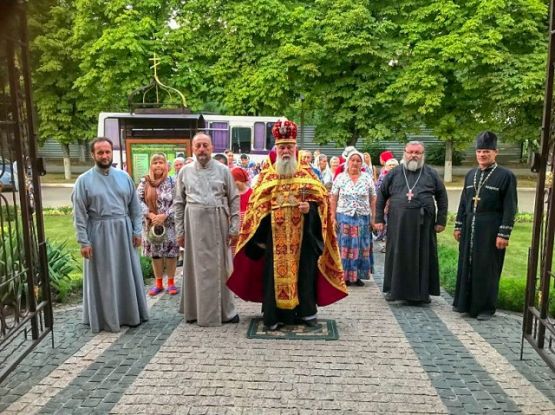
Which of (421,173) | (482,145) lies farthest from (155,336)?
(482,145)

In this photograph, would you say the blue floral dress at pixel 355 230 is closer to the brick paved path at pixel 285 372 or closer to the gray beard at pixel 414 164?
the gray beard at pixel 414 164

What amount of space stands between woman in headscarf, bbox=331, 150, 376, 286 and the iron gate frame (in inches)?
161

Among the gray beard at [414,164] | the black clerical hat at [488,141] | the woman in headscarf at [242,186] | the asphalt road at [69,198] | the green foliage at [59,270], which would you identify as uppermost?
the black clerical hat at [488,141]

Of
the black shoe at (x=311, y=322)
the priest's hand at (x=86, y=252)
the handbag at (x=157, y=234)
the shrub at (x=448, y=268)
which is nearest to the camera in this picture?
the priest's hand at (x=86, y=252)

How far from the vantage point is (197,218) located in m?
5.48

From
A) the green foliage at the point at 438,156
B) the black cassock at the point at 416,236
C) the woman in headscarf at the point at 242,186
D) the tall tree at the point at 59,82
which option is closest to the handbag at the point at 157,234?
the woman in headscarf at the point at 242,186

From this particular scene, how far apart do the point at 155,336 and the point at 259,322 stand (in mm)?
1136

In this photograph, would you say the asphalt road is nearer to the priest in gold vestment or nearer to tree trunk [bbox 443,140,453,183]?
tree trunk [bbox 443,140,453,183]

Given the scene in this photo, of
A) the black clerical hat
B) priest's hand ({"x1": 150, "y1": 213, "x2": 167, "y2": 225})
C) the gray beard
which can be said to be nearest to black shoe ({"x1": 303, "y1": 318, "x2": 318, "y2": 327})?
the gray beard

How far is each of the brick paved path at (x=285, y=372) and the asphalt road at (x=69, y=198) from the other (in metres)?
11.6

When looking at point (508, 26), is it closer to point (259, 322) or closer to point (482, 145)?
point (482, 145)

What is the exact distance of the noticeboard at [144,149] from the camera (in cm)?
902

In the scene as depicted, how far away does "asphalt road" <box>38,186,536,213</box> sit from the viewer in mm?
16734

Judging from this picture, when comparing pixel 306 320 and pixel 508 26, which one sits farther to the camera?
pixel 508 26
